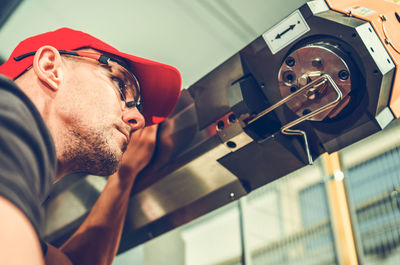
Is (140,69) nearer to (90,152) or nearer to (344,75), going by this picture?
(90,152)

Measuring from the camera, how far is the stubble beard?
781 millimetres

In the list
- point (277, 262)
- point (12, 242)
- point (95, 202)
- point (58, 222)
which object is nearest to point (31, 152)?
point (12, 242)

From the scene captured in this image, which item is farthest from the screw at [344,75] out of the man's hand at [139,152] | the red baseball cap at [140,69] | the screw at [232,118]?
the man's hand at [139,152]

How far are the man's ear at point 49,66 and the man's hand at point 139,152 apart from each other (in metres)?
0.34

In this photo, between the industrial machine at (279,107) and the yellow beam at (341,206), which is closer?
the industrial machine at (279,107)

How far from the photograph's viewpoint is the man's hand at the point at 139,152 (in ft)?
3.54

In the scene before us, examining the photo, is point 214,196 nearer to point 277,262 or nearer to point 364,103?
point 364,103

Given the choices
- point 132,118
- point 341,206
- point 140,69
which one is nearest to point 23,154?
point 132,118

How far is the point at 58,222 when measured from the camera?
51.2 inches

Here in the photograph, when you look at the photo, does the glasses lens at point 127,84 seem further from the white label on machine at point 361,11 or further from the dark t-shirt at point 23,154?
the white label on machine at point 361,11

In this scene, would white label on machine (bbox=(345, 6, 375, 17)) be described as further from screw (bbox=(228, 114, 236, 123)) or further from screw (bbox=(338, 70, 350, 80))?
screw (bbox=(228, 114, 236, 123))

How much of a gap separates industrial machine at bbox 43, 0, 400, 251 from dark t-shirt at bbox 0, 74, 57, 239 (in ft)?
1.35

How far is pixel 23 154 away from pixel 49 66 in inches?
15.0

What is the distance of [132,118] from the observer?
882 millimetres
